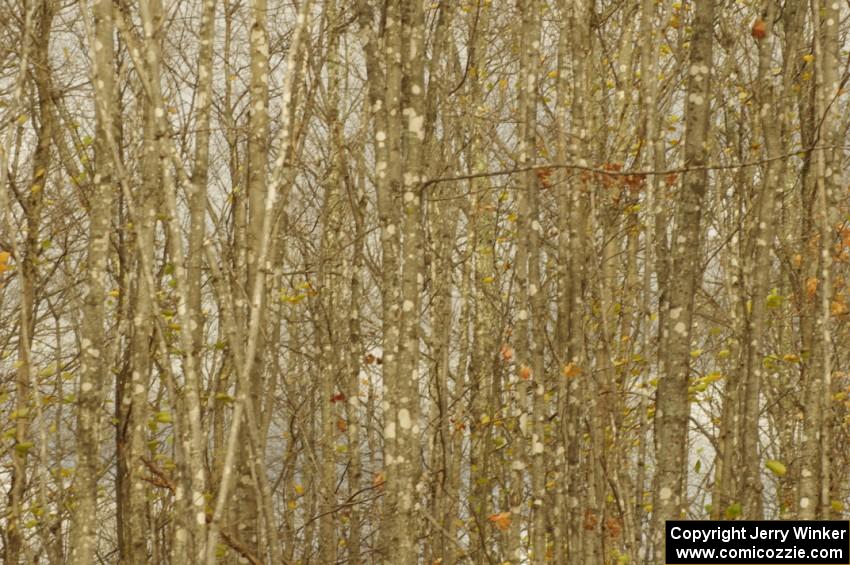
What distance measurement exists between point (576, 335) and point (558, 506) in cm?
94

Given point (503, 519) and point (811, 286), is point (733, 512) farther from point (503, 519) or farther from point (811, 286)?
point (811, 286)

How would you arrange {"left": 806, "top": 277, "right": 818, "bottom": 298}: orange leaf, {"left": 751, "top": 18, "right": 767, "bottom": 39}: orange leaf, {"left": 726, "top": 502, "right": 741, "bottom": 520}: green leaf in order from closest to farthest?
{"left": 751, "top": 18, "right": 767, "bottom": 39}: orange leaf, {"left": 726, "top": 502, "right": 741, "bottom": 520}: green leaf, {"left": 806, "top": 277, "right": 818, "bottom": 298}: orange leaf

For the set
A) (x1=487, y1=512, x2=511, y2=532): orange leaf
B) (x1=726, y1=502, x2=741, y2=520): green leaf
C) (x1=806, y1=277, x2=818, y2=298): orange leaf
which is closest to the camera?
(x1=726, y1=502, x2=741, y2=520): green leaf

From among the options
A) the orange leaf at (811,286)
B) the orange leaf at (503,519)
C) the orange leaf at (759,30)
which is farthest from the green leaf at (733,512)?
the orange leaf at (759,30)

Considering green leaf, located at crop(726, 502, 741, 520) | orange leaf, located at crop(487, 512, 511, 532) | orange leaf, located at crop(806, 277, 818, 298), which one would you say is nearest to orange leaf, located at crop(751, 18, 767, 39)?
orange leaf, located at crop(806, 277, 818, 298)

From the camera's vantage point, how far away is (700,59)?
11.8 feet

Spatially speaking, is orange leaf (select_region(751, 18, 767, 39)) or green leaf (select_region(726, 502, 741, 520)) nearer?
orange leaf (select_region(751, 18, 767, 39))

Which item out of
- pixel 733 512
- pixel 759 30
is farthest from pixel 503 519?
pixel 759 30

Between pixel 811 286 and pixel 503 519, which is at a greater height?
pixel 811 286

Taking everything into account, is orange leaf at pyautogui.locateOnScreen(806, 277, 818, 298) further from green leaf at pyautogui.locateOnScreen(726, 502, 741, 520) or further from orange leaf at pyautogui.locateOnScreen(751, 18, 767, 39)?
orange leaf at pyautogui.locateOnScreen(751, 18, 767, 39)

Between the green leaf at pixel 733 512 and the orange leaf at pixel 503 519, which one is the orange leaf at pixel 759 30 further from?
the orange leaf at pixel 503 519

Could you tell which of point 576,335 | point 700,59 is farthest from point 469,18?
point 700,59

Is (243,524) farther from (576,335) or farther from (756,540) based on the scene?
(756,540)

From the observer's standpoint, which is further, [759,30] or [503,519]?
[503,519]
